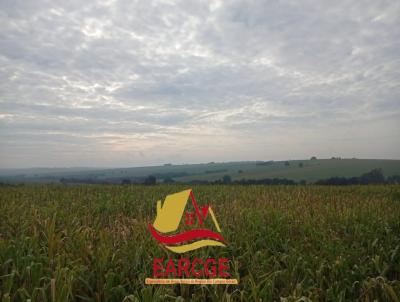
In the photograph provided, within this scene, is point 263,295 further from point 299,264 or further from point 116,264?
point 116,264

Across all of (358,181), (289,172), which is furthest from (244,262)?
(289,172)

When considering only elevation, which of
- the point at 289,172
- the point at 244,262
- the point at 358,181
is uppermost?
the point at 244,262

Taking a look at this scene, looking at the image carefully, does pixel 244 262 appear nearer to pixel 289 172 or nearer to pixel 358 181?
pixel 358 181

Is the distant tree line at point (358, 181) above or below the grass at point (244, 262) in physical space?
below

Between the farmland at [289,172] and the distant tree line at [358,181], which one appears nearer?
the distant tree line at [358,181]

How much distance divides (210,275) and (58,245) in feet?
10.1

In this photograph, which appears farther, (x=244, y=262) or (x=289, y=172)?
(x=289, y=172)

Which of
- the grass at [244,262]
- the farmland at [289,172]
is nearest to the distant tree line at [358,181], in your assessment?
the farmland at [289,172]

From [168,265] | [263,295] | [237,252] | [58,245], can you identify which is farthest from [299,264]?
[58,245]

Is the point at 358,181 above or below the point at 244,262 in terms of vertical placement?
below

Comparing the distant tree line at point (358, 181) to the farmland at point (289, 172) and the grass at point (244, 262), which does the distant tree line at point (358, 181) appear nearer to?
the farmland at point (289, 172)

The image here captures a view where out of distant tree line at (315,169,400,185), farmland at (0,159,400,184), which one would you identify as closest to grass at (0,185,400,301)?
distant tree line at (315,169,400,185)

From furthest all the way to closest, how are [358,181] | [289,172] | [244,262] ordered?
[289,172] → [358,181] → [244,262]

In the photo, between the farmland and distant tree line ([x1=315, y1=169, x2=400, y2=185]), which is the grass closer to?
distant tree line ([x1=315, y1=169, x2=400, y2=185])
